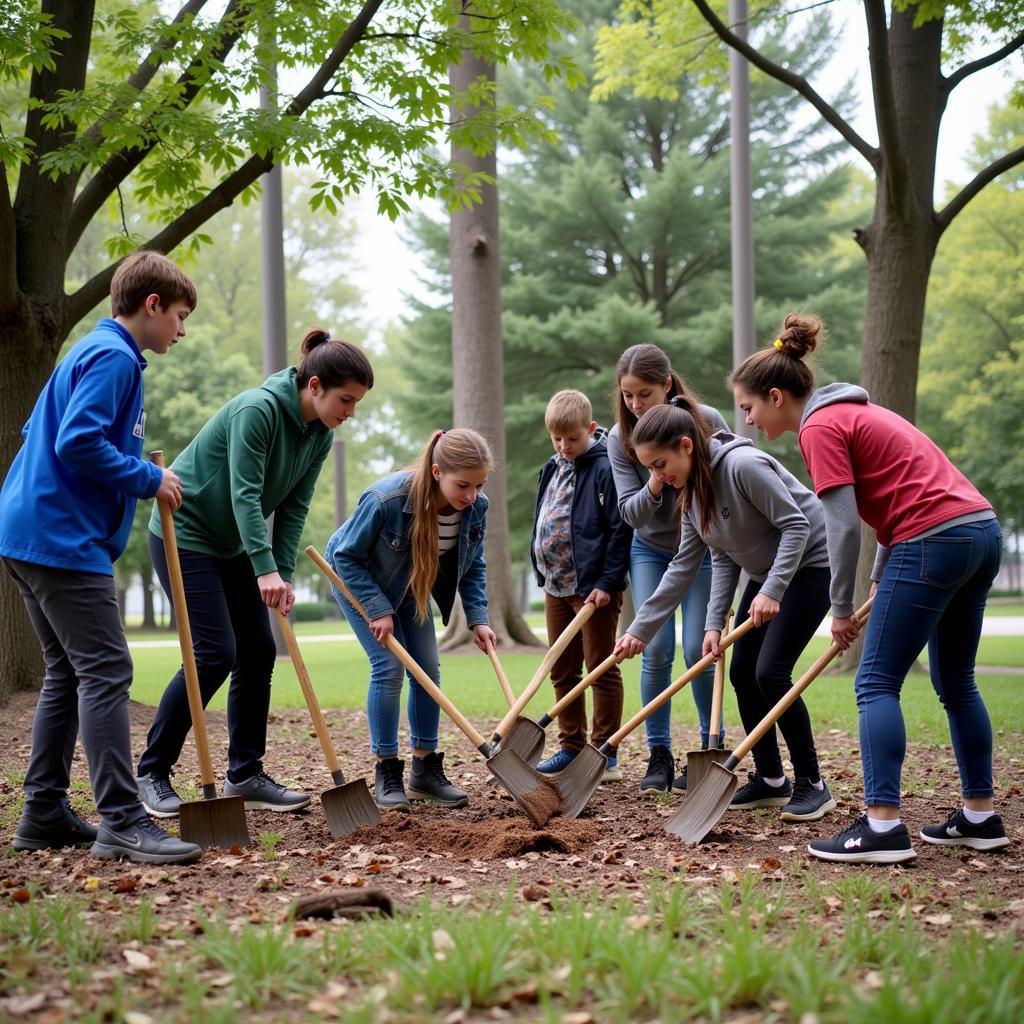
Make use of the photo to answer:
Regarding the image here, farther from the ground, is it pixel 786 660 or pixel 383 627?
pixel 383 627

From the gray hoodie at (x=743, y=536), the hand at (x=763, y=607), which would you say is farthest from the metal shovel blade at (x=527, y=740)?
the hand at (x=763, y=607)

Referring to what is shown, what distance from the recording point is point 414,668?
466 centimetres

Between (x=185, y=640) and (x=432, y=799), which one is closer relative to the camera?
(x=185, y=640)

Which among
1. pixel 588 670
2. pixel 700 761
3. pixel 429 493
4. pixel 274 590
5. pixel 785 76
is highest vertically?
pixel 785 76

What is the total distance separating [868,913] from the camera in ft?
10.3

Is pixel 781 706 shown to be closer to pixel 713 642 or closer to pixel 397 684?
pixel 713 642

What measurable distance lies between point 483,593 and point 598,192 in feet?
56.7

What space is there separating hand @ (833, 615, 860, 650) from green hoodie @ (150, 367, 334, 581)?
Result: 6.99 feet

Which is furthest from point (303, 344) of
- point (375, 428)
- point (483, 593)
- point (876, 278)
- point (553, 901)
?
point (375, 428)

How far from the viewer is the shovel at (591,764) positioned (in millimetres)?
4660

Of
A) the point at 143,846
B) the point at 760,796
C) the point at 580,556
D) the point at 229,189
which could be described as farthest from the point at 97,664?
the point at 229,189

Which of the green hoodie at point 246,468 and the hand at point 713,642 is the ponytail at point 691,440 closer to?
the hand at point 713,642

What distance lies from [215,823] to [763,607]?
7.25ft

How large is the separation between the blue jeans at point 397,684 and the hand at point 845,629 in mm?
1772
